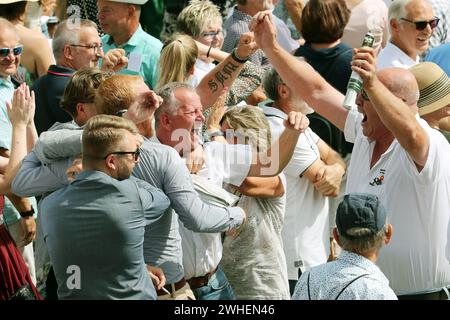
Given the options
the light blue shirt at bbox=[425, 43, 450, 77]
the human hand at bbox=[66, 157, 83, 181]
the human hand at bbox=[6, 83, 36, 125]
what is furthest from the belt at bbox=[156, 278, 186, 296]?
the light blue shirt at bbox=[425, 43, 450, 77]

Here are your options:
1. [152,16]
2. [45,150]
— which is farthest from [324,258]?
[152,16]

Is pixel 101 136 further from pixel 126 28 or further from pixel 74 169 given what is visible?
pixel 126 28

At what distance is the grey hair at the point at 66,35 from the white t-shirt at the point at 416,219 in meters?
2.66

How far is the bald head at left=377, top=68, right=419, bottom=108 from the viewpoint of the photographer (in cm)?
640

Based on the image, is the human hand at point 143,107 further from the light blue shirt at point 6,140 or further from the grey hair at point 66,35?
the grey hair at point 66,35

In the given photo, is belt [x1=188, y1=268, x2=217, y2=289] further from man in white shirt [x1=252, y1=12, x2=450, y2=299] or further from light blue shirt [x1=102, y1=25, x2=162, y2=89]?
light blue shirt [x1=102, y1=25, x2=162, y2=89]

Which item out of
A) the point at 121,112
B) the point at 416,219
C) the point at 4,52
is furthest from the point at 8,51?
the point at 416,219

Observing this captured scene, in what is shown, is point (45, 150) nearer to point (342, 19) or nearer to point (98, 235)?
point (98, 235)

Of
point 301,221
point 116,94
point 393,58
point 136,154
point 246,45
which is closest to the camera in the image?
point 136,154

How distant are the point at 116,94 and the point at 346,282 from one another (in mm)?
1782

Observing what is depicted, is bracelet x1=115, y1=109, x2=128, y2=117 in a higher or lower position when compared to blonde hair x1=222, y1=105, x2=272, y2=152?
higher

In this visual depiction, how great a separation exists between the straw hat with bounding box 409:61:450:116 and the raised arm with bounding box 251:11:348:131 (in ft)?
1.48

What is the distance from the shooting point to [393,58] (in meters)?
9.38

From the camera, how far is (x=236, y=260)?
23.5 feet
